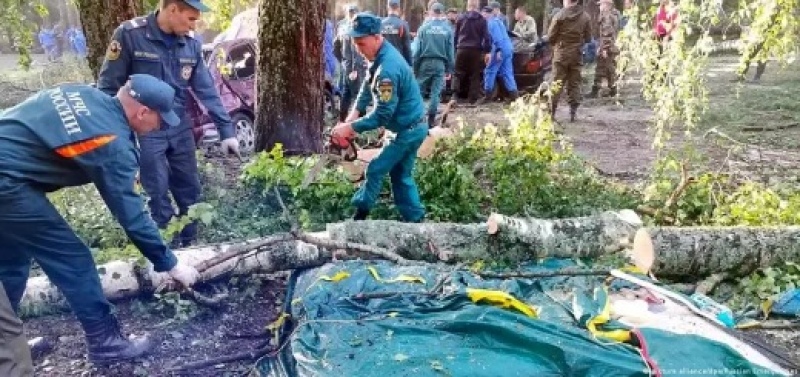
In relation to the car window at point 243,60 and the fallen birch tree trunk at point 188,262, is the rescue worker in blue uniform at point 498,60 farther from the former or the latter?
the fallen birch tree trunk at point 188,262

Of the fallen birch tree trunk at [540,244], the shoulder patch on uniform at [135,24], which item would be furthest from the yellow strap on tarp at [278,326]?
the shoulder patch on uniform at [135,24]

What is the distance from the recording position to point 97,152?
2.74 meters

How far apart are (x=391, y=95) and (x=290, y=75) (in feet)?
5.84

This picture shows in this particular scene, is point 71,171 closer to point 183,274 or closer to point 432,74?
point 183,274

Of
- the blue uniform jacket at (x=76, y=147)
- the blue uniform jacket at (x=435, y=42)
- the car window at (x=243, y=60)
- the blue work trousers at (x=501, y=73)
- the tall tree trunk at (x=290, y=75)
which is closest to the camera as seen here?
the blue uniform jacket at (x=76, y=147)

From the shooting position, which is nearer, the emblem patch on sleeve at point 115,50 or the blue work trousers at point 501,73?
the emblem patch on sleeve at point 115,50

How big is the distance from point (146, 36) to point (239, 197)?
5.40 feet

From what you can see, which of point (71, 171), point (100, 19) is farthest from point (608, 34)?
point (71, 171)

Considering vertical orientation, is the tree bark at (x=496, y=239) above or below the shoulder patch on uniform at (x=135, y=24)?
below

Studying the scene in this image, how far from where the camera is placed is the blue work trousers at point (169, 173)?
416 centimetres

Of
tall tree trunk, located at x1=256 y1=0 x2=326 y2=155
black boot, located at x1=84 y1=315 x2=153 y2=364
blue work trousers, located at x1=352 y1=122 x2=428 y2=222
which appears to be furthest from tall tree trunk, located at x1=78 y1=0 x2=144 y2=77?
black boot, located at x1=84 y1=315 x2=153 y2=364

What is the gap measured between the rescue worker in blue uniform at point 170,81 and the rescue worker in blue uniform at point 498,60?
23.8ft

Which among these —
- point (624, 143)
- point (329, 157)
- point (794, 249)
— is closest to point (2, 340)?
point (329, 157)

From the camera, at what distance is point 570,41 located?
361 inches
